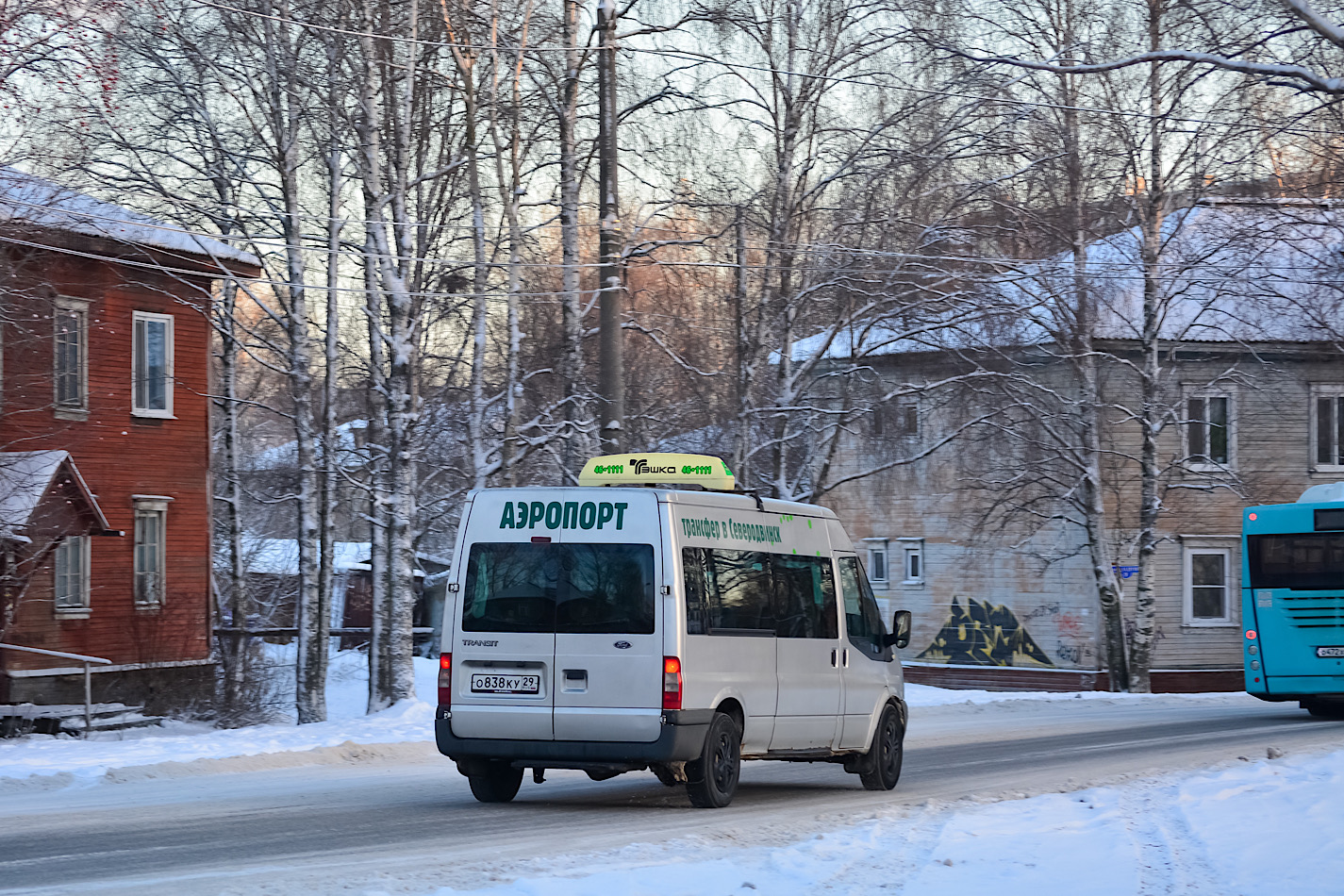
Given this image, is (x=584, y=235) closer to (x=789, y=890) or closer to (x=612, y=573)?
(x=612, y=573)

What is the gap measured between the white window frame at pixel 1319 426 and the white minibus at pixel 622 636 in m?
29.5

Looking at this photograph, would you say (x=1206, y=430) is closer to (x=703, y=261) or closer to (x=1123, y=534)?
(x=1123, y=534)

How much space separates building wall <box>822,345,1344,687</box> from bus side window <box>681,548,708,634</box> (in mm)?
23424

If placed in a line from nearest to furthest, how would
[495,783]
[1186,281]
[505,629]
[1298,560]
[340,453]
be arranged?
[505,629], [495,783], [1298,560], [1186,281], [340,453]

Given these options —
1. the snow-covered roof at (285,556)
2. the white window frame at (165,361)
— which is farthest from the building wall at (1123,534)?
the snow-covered roof at (285,556)

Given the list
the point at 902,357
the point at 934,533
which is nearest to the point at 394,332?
the point at 902,357

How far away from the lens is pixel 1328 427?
38.4m

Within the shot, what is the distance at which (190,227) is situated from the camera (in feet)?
83.6

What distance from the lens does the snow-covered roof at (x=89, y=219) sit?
62.2 ft

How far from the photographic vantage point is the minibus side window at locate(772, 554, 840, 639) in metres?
12.7

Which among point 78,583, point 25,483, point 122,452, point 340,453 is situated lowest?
point 78,583

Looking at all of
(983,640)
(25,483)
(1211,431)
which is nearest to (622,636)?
(25,483)

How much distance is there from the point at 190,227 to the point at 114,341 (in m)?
3.57

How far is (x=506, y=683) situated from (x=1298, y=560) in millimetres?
15473
